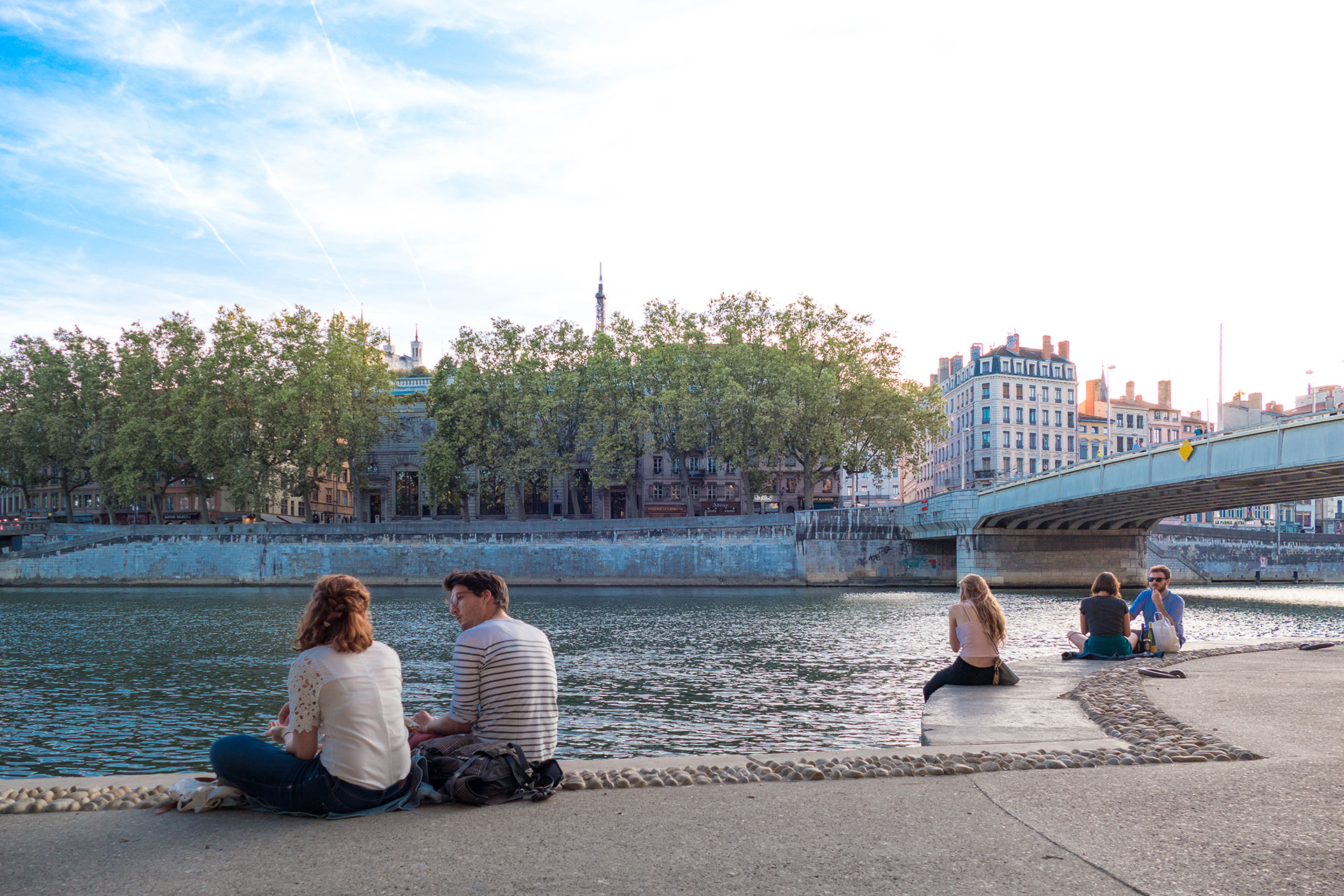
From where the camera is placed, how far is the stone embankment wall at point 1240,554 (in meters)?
65.9

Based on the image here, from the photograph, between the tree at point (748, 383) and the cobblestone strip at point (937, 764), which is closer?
the cobblestone strip at point (937, 764)

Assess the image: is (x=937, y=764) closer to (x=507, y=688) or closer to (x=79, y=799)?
(x=507, y=688)

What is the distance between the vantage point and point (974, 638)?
37.6ft

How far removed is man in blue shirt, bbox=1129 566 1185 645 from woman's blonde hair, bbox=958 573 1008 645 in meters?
5.06

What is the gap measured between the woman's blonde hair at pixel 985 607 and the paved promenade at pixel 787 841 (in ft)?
13.6

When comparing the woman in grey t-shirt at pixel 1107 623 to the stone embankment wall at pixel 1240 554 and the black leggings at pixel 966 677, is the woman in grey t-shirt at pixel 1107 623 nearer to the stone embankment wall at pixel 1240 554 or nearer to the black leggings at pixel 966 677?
the black leggings at pixel 966 677

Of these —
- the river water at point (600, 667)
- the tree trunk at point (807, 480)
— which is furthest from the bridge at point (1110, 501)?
the river water at point (600, 667)

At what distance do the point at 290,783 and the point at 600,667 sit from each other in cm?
1417

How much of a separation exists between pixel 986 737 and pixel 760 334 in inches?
2445

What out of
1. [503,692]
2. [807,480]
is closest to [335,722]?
[503,692]

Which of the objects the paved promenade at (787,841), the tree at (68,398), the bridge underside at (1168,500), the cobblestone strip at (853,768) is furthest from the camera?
the tree at (68,398)

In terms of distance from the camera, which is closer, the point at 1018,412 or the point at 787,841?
the point at 787,841

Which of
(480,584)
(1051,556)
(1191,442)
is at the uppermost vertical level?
(1191,442)

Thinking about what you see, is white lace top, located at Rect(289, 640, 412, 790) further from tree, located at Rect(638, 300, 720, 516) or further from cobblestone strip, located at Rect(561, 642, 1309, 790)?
tree, located at Rect(638, 300, 720, 516)
